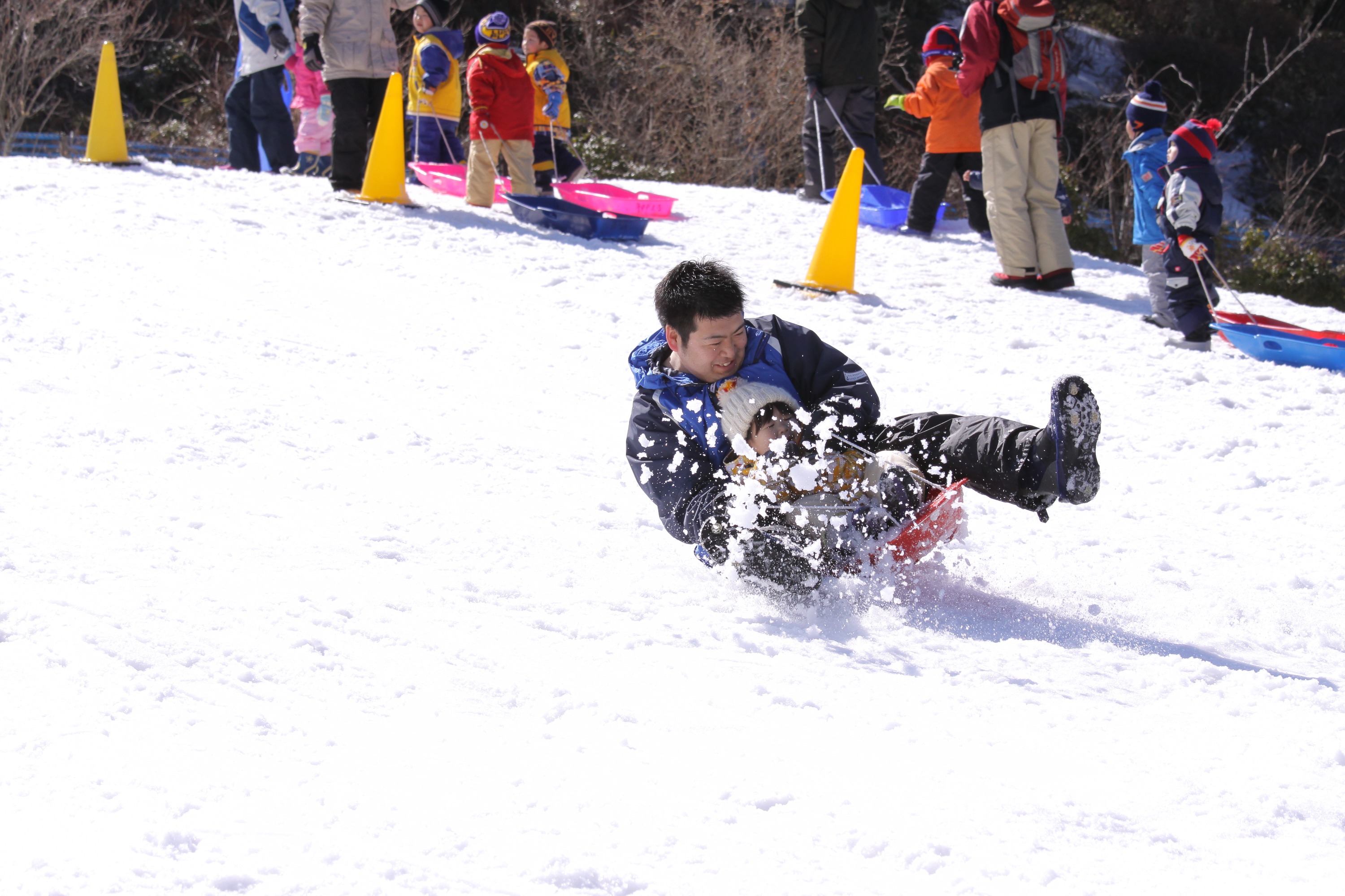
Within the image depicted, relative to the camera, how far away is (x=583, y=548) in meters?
2.98

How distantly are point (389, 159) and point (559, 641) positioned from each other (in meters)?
5.41

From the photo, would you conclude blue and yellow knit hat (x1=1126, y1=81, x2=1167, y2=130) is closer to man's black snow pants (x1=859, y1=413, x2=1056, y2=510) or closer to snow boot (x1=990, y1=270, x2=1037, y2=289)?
snow boot (x1=990, y1=270, x2=1037, y2=289)

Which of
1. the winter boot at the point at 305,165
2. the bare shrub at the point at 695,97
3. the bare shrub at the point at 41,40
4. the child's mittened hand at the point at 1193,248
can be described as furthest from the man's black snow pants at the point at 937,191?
the bare shrub at the point at 41,40

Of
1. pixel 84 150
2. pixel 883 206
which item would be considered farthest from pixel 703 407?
pixel 84 150

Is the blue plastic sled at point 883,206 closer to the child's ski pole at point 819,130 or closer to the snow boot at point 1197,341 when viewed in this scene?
the child's ski pole at point 819,130

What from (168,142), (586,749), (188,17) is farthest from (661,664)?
(188,17)

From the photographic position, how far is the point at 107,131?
7.31 metres

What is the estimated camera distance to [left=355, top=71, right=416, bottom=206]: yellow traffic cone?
22.4 ft

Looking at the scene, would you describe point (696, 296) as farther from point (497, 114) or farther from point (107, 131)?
point (107, 131)

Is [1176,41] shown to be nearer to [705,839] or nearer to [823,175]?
[823,175]

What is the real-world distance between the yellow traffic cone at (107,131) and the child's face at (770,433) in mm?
6405

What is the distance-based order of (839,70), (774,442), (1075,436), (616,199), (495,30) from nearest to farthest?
1. (1075,436)
2. (774,442)
3. (495,30)
4. (616,199)
5. (839,70)

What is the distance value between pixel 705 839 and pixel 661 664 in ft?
2.11

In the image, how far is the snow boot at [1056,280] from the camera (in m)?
6.41
